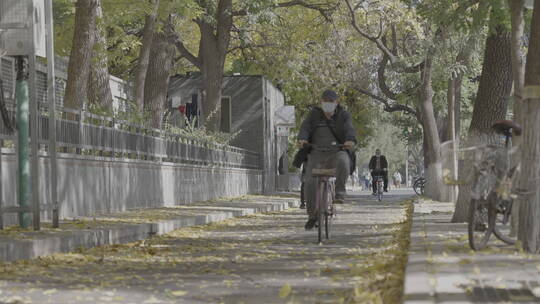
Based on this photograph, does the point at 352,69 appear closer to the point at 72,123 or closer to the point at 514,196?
the point at 72,123

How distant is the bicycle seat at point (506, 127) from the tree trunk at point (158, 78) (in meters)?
20.2

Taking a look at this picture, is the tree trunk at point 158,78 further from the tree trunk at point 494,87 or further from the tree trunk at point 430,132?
the tree trunk at point 494,87

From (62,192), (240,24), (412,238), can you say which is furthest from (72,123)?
(240,24)

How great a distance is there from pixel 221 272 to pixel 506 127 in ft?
9.89

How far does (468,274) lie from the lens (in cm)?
850

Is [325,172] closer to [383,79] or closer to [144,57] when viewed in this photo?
[144,57]

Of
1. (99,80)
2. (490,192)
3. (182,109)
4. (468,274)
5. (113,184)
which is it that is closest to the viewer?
(468,274)

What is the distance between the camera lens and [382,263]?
1141 cm

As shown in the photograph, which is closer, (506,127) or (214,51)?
(506,127)

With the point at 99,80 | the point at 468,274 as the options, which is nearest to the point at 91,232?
the point at 468,274

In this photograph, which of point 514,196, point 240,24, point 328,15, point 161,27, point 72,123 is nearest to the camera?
point 514,196

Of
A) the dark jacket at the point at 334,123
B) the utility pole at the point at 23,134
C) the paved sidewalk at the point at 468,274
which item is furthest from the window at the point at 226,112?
the paved sidewalk at the point at 468,274

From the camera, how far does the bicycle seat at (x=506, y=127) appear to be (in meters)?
11.1

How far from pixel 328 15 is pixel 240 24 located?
6796mm
